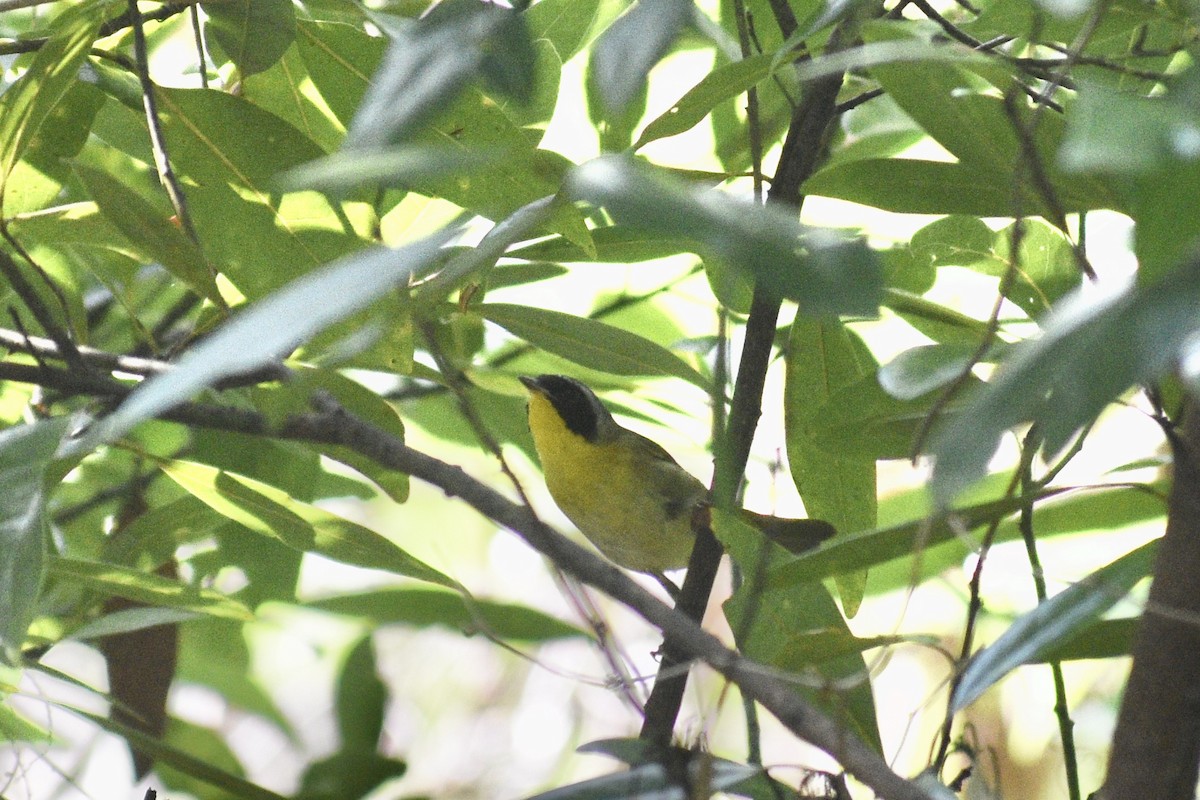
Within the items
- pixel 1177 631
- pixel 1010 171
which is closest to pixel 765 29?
pixel 1010 171

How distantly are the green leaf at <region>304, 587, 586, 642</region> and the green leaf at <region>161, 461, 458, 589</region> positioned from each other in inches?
13.3

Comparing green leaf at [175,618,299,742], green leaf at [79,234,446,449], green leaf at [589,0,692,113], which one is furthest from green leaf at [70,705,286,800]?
green leaf at [175,618,299,742]

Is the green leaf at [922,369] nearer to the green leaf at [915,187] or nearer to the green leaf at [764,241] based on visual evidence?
the green leaf at [915,187]

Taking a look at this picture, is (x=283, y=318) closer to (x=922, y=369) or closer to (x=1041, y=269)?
(x=922, y=369)

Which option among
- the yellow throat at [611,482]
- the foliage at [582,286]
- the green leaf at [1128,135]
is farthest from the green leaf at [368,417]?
the yellow throat at [611,482]

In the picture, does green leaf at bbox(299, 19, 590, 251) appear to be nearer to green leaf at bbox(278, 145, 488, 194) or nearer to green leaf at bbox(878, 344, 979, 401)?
green leaf at bbox(878, 344, 979, 401)

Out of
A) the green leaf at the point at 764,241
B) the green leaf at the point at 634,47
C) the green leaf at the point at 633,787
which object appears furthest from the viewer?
the green leaf at the point at 633,787

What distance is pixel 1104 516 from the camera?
46.3 inches

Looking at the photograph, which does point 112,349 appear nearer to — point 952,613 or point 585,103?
point 585,103

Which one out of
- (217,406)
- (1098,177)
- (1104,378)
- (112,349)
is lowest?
(1104,378)

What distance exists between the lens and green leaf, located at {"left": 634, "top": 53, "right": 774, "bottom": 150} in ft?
2.41

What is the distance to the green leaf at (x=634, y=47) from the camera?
0.43 m

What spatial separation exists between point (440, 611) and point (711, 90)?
753 mm

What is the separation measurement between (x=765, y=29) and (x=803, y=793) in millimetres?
732
